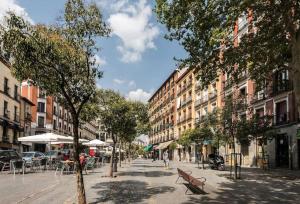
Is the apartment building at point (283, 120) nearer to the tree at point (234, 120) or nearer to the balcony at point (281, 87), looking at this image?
the balcony at point (281, 87)

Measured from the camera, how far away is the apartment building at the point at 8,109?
1649 inches

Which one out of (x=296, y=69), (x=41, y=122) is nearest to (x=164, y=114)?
(x=41, y=122)

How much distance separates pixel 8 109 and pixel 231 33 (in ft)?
118

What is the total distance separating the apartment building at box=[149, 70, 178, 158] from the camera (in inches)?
2901

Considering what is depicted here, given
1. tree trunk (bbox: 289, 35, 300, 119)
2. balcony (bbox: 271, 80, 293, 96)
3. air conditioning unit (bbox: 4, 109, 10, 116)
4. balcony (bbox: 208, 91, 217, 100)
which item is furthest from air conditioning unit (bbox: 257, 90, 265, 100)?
air conditioning unit (bbox: 4, 109, 10, 116)

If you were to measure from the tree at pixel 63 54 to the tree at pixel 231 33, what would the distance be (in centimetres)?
275

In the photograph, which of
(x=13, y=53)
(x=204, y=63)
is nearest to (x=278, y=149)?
(x=204, y=63)

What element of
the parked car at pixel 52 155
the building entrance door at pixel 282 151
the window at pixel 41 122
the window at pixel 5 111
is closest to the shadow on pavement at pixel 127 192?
the parked car at pixel 52 155

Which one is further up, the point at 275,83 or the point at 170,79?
the point at 170,79

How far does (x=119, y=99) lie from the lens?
924 inches

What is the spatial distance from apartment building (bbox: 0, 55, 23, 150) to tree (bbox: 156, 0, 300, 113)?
102 feet

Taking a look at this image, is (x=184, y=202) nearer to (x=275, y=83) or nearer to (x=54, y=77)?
(x=54, y=77)

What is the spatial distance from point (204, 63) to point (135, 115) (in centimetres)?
1366

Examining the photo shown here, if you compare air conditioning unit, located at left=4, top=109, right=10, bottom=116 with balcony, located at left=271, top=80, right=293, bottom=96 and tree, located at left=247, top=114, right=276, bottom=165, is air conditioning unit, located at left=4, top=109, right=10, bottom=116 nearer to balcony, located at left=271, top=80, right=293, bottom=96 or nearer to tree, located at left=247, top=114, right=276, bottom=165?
balcony, located at left=271, top=80, right=293, bottom=96
